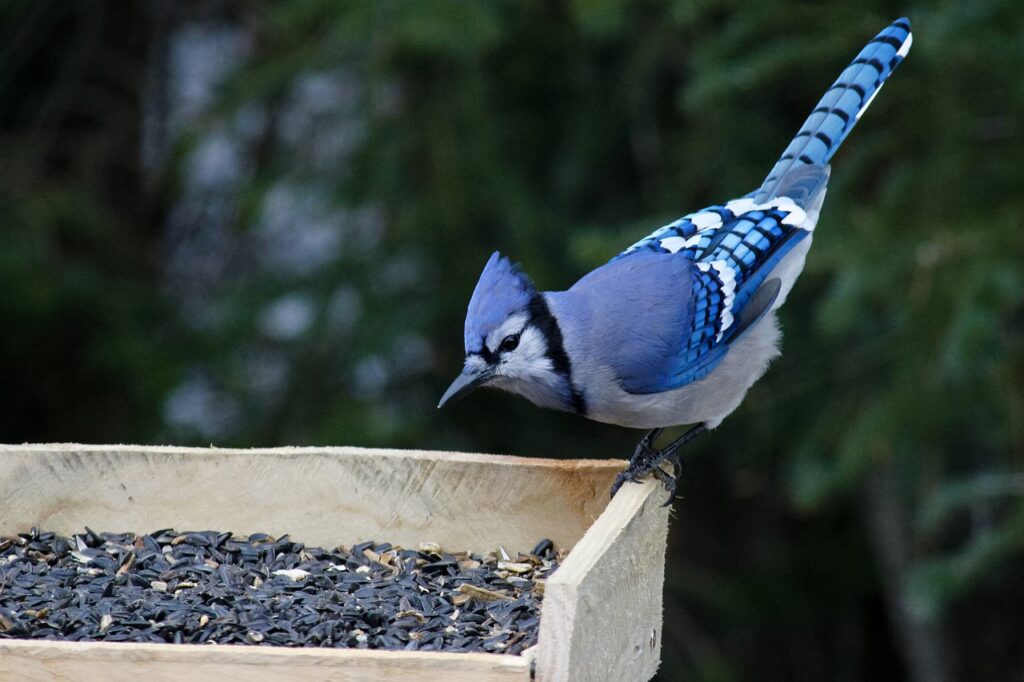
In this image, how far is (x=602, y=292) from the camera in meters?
2.43

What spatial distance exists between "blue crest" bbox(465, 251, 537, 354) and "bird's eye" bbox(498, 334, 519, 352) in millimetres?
39

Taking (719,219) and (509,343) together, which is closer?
(509,343)

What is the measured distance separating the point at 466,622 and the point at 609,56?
7.57 feet

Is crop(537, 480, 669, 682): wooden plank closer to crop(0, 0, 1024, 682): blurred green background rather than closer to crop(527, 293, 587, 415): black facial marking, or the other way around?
crop(527, 293, 587, 415): black facial marking

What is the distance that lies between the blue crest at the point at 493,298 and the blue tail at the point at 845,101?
2.34 ft

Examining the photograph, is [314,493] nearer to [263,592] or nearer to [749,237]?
[263,592]

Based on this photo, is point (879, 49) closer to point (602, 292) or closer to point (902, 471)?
point (602, 292)

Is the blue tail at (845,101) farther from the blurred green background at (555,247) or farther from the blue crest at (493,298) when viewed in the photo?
the blue crest at (493,298)

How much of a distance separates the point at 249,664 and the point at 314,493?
0.65 m

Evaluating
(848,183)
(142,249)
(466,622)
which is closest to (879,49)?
(848,183)

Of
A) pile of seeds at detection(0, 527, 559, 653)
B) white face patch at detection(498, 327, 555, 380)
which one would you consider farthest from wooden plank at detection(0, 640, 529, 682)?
white face patch at detection(498, 327, 555, 380)

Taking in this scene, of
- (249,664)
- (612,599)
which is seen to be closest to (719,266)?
(612,599)

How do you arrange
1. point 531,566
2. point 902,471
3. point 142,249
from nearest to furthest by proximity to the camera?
point 531,566 < point 902,471 < point 142,249

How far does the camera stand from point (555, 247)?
360 centimetres
